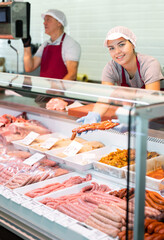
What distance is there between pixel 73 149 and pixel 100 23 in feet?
12.7

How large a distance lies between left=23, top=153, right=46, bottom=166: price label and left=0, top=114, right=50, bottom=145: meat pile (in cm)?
40

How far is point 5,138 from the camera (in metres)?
3.39

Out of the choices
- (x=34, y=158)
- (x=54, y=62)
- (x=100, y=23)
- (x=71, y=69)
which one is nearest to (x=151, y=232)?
(x=34, y=158)

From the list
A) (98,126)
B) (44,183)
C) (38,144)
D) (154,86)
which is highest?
(154,86)

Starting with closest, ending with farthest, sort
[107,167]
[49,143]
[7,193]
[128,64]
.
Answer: [7,193] → [107,167] → [49,143] → [128,64]

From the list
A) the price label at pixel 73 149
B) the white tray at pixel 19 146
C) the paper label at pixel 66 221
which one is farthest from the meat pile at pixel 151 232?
the white tray at pixel 19 146

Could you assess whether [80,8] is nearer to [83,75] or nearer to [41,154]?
[83,75]

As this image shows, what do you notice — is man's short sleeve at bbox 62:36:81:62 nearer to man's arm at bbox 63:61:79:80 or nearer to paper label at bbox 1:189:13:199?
man's arm at bbox 63:61:79:80

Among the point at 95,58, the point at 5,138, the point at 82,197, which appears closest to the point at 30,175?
the point at 82,197

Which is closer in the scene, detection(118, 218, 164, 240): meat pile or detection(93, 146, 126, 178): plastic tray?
detection(118, 218, 164, 240): meat pile

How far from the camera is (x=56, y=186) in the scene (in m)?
2.53

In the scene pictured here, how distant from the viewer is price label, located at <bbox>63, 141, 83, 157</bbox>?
293 centimetres

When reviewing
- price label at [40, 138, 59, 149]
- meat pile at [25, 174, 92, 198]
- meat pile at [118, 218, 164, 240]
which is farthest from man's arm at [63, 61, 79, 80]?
meat pile at [118, 218, 164, 240]

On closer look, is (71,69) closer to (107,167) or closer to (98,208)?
(107,167)
